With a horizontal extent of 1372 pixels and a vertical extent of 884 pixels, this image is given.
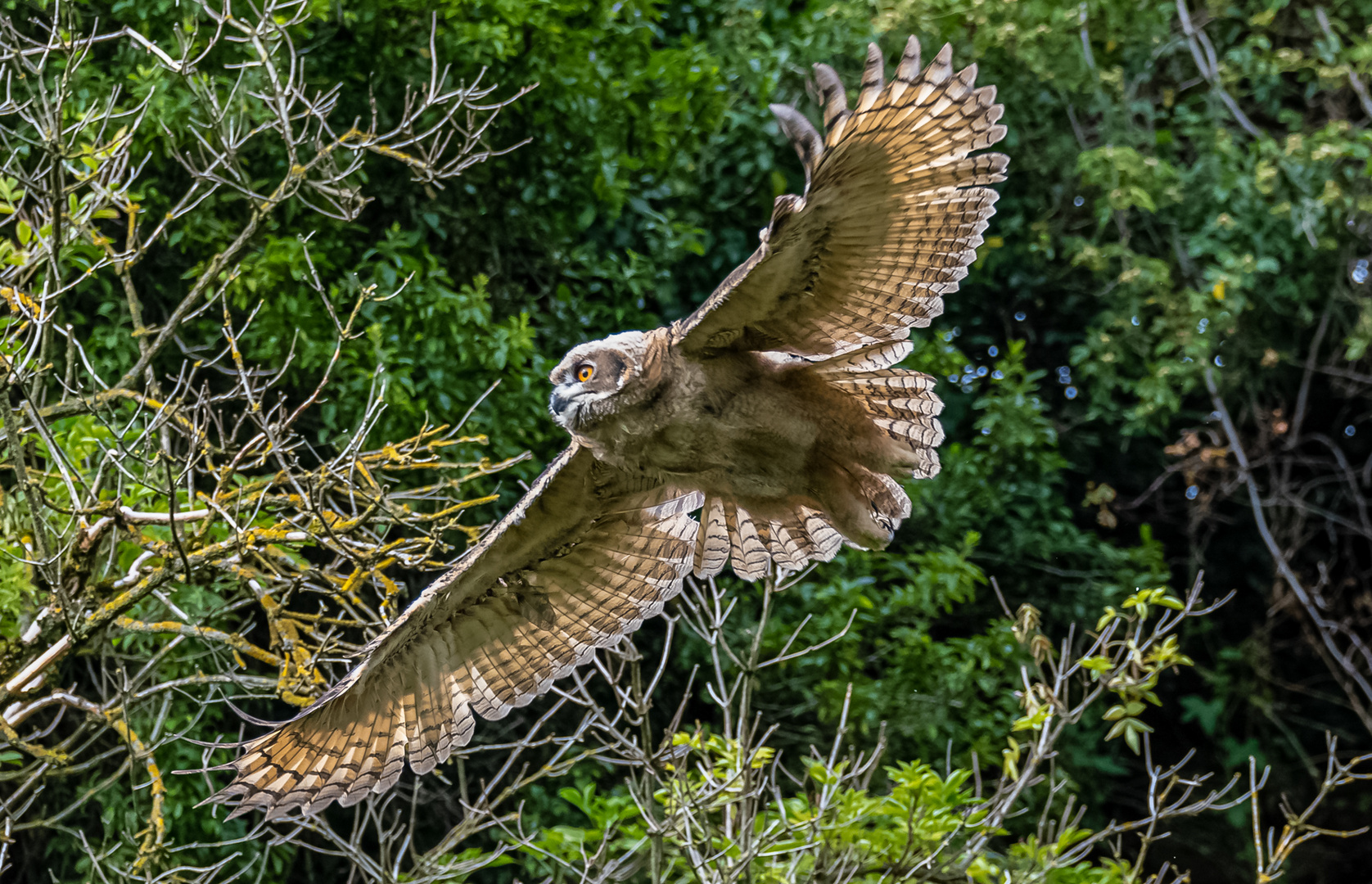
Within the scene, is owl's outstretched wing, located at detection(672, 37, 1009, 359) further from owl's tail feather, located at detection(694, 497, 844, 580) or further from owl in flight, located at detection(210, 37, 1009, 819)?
owl's tail feather, located at detection(694, 497, 844, 580)

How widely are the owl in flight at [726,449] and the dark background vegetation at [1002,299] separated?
1.54 metres

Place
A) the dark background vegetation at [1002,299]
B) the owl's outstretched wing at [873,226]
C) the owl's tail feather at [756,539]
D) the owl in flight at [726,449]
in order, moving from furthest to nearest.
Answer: the dark background vegetation at [1002,299]
the owl's tail feather at [756,539]
the owl in flight at [726,449]
the owl's outstretched wing at [873,226]

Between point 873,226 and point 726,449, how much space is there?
0.76 metres

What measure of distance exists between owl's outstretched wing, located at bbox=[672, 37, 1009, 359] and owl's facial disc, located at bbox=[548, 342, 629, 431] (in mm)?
205

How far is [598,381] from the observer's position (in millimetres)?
3195

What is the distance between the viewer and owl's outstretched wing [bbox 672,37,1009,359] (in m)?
2.84

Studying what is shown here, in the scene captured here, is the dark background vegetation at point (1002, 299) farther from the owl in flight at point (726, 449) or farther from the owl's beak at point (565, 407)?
the owl's beak at point (565, 407)

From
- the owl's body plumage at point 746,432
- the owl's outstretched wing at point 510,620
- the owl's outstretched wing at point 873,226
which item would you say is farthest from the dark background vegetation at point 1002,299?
the owl's outstretched wing at point 873,226

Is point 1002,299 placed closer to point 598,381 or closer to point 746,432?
point 746,432

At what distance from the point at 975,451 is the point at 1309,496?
268 centimetres

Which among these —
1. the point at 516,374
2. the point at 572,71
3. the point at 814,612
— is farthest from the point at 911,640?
the point at 572,71

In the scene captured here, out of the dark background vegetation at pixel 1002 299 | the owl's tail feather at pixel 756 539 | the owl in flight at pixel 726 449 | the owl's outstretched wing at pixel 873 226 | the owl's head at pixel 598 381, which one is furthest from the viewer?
the dark background vegetation at pixel 1002 299

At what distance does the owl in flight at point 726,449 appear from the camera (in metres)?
2.96

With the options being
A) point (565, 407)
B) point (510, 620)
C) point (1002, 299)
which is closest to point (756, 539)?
point (510, 620)
